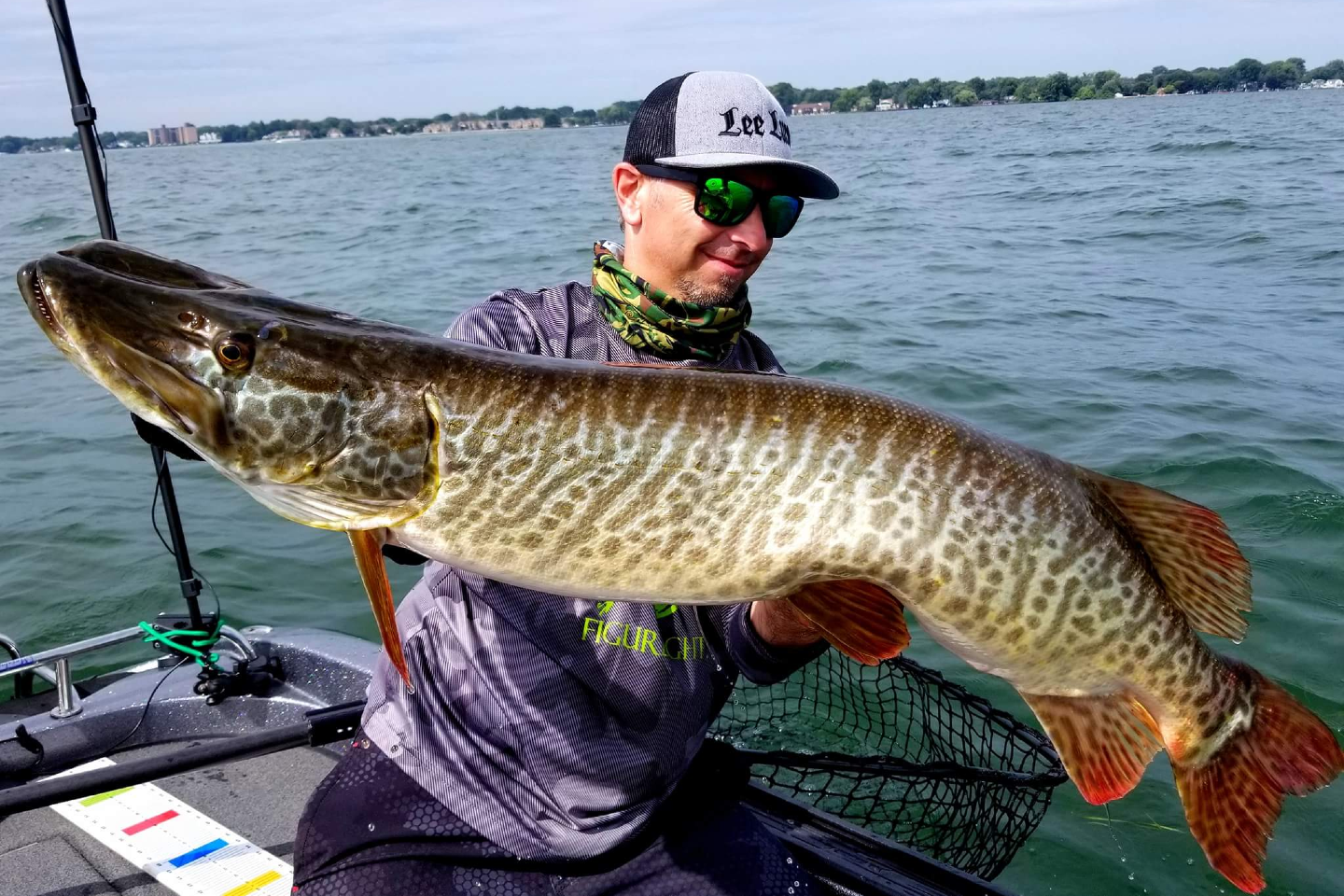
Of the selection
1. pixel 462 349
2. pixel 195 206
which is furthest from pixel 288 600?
pixel 195 206

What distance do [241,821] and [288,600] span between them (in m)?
3.33

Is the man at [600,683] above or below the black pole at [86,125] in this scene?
below

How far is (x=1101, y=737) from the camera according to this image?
2.18m

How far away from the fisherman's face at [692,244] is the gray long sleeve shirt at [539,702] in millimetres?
412

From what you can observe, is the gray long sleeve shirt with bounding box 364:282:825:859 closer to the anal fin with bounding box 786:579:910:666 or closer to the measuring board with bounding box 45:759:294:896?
the anal fin with bounding box 786:579:910:666

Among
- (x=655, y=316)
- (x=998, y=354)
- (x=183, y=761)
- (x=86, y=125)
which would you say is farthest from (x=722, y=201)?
(x=998, y=354)

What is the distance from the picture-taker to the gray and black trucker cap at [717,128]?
2561 mm

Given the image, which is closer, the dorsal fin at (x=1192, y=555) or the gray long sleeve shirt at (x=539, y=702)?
the dorsal fin at (x=1192, y=555)

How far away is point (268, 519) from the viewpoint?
25.0ft

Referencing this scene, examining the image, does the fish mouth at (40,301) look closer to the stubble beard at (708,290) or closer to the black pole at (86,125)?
the stubble beard at (708,290)

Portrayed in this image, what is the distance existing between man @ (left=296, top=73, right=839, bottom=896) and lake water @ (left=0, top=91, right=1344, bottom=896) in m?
2.14

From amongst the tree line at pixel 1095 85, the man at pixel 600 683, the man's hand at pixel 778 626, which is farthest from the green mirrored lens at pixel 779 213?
the tree line at pixel 1095 85

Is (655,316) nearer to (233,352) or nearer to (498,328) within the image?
(498,328)

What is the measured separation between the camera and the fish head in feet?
5.94
